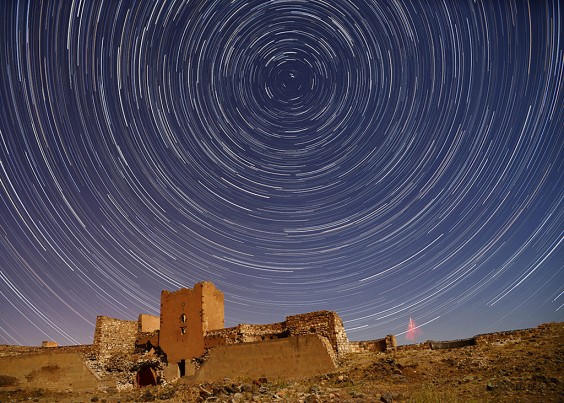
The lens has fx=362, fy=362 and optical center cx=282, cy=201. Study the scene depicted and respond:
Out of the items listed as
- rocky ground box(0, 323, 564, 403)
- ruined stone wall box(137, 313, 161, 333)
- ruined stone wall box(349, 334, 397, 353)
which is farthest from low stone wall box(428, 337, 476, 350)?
ruined stone wall box(137, 313, 161, 333)

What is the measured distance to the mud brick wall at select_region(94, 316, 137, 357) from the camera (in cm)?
2927

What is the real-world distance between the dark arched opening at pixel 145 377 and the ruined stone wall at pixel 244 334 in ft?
18.5

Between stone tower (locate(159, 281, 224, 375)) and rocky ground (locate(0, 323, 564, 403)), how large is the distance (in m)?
6.48

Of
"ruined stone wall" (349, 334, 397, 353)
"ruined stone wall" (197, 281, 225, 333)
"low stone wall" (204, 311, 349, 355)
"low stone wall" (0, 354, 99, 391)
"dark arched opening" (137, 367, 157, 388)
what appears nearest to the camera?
"low stone wall" (204, 311, 349, 355)

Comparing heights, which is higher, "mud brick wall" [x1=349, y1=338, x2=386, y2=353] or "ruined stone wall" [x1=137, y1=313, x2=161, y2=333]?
"ruined stone wall" [x1=137, y1=313, x2=161, y2=333]

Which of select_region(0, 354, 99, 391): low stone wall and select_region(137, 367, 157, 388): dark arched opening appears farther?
select_region(137, 367, 157, 388): dark arched opening

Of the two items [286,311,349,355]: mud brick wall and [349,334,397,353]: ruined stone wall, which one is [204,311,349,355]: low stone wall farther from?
[349,334,397,353]: ruined stone wall

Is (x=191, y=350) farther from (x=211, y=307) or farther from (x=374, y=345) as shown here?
(x=374, y=345)

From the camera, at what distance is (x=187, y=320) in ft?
91.2

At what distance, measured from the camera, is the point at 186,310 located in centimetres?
2822

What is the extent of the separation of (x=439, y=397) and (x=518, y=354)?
7.40 meters

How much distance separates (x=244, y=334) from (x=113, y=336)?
12811mm

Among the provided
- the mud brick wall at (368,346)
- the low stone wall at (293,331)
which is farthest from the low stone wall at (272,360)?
the mud brick wall at (368,346)

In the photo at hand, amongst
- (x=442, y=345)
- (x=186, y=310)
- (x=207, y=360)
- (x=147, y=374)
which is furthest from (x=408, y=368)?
(x=147, y=374)
